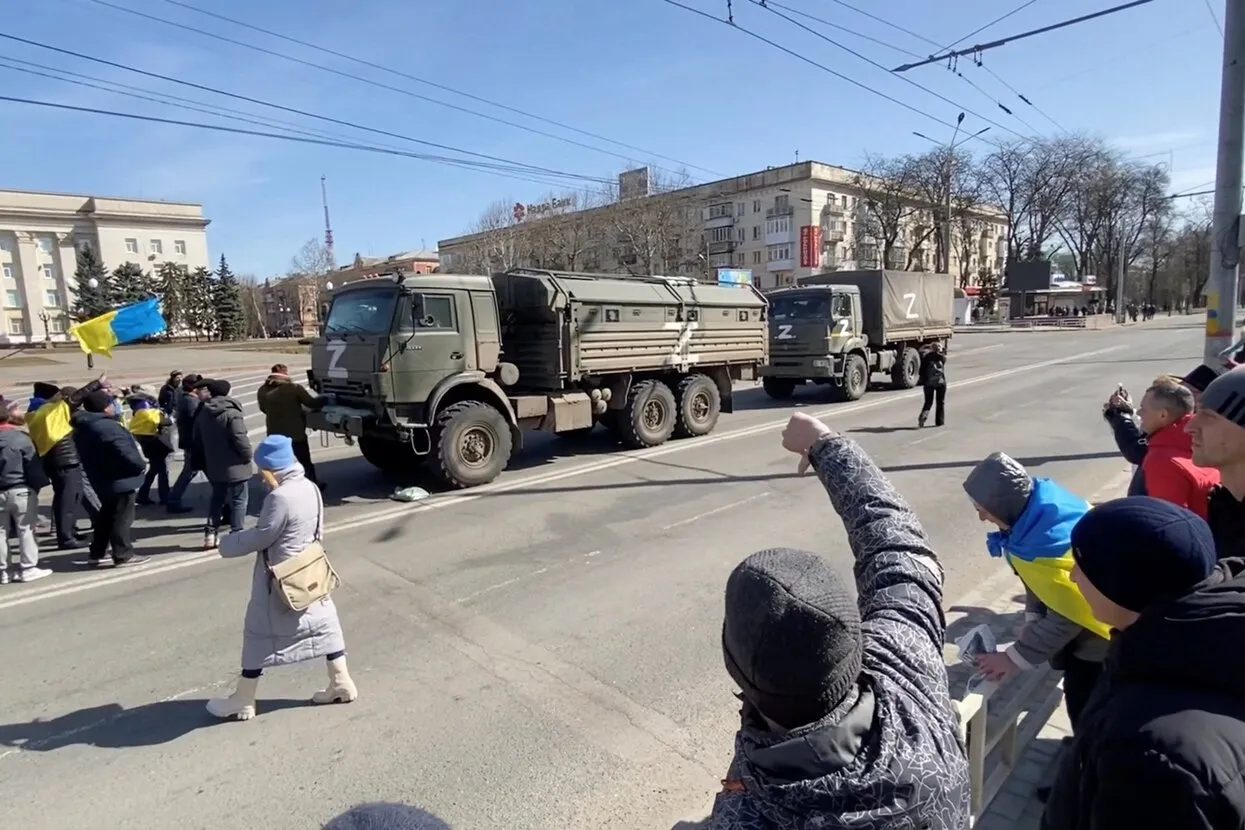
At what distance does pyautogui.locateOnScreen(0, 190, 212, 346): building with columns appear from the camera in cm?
7269

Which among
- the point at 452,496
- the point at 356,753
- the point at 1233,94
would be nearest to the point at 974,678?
the point at 356,753

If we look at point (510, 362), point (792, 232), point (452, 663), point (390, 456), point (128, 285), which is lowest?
point (452, 663)

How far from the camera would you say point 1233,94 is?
7.84 m

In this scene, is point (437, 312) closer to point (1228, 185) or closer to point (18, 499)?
point (18, 499)

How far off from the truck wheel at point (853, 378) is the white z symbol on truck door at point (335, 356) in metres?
10.8

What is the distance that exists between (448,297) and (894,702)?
26.9 ft

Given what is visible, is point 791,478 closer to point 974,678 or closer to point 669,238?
point 974,678

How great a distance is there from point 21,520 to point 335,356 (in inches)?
141

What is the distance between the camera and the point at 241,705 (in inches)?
147

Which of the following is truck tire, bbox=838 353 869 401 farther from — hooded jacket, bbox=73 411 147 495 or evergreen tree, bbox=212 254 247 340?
evergreen tree, bbox=212 254 247 340

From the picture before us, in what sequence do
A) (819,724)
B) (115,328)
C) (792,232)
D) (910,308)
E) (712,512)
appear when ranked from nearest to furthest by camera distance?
(819,724) → (712,512) → (115,328) → (910,308) → (792,232)

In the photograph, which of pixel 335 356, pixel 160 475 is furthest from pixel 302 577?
pixel 160 475

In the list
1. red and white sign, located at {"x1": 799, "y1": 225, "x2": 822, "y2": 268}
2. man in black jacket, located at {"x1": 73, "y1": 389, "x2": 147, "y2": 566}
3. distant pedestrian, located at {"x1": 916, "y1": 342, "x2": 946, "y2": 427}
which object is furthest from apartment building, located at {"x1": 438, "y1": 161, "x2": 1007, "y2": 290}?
man in black jacket, located at {"x1": 73, "y1": 389, "x2": 147, "y2": 566}

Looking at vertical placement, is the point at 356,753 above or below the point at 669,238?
below
